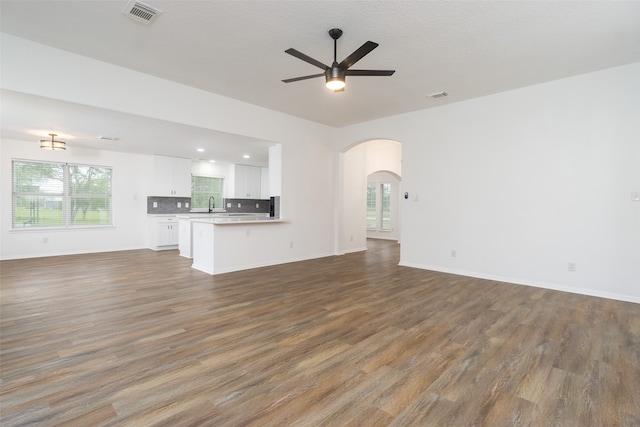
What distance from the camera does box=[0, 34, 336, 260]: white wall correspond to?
11.5 feet

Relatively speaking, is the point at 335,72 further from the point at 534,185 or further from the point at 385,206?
the point at 385,206

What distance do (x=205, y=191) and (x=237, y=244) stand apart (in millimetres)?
4657

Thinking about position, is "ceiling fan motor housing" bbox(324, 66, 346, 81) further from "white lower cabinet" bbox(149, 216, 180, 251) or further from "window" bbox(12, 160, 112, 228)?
"window" bbox(12, 160, 112, 228)

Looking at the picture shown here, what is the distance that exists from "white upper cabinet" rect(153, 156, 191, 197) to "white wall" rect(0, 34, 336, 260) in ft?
2.07

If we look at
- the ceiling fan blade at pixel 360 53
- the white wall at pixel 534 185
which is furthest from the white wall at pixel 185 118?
the ceiling fan blade at pixel 360 53

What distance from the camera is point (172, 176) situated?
8.25 metres

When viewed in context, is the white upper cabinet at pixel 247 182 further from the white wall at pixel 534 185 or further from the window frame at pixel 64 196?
the white wall at pixel 534 185

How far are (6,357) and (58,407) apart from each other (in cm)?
109

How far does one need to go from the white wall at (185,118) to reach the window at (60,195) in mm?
258

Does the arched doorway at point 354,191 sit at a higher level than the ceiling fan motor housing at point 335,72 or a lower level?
lower

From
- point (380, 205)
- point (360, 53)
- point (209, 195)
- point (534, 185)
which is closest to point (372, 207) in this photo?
point (380, 205)

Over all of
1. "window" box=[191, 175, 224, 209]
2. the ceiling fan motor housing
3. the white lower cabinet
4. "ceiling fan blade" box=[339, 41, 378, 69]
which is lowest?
the white lower cabinet

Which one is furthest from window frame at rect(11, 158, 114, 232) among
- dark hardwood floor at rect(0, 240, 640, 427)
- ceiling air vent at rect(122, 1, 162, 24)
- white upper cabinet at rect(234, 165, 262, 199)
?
ceiling air vent at rect(122, 1, 162, 24)

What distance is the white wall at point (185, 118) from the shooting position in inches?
138
